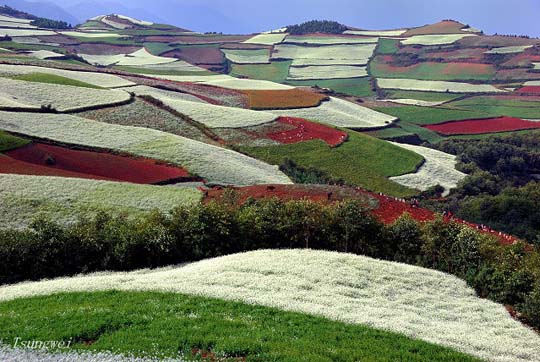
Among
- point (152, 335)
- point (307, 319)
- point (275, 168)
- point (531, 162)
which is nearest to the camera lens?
point (152, 335)

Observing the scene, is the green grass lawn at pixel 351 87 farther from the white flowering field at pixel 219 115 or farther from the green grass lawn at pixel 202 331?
the green grass lawn at pixel 202 331

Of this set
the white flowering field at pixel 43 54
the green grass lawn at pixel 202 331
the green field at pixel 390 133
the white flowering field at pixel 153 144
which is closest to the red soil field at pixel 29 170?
the white flowering field at pixel 153 144

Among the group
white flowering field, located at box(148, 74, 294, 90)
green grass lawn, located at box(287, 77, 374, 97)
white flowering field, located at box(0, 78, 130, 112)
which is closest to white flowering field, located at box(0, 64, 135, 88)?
white flowering field, located at box(0, 78, 130, 112)

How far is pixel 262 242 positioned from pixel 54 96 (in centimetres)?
6392

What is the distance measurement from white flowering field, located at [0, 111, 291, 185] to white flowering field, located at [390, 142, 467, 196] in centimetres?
1880

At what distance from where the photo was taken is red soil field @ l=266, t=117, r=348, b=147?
84500 millimetres

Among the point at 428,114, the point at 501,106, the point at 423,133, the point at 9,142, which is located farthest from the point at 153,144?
the point at 501,106

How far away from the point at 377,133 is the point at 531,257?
266 ft

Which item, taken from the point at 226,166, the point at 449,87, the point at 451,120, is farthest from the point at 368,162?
the point at 449,87

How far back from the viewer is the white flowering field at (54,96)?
8119cm

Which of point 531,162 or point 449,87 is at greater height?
point 449,87

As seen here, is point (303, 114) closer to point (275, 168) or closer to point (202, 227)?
point (275, 168)

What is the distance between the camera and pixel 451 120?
132 metres

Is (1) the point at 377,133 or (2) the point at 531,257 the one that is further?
(1) the point at 377,133
